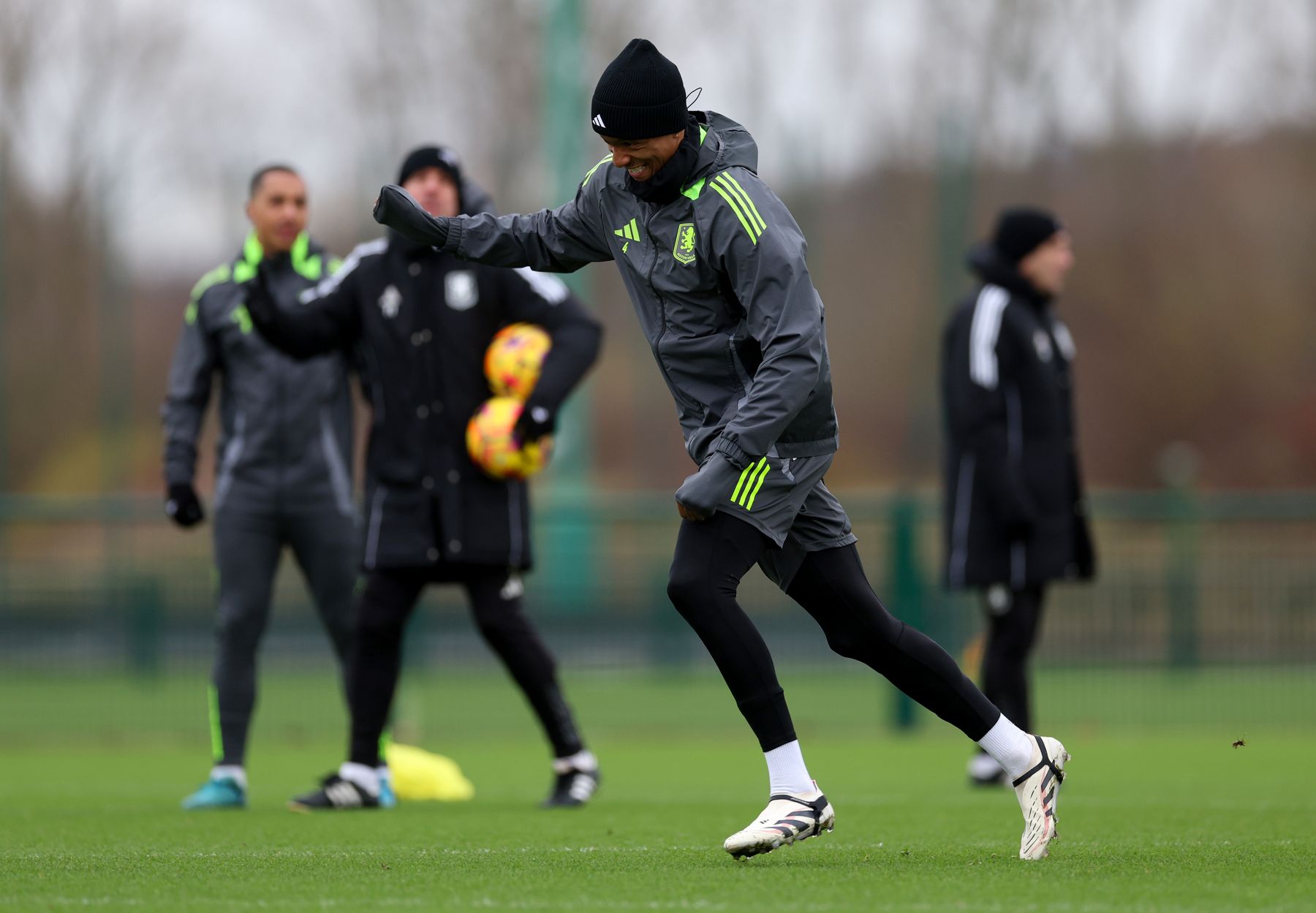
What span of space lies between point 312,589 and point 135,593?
6197mm

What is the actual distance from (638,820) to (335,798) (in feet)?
4.12

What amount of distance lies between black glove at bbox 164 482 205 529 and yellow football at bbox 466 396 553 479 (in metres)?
1.20

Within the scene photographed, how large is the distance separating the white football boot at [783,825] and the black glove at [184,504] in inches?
134

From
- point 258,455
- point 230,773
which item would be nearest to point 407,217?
point 258,455

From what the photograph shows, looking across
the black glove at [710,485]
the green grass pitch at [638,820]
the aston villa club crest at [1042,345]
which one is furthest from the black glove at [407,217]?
the aston villa club crest at [1042,345]

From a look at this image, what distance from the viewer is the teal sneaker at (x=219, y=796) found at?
7.40 m

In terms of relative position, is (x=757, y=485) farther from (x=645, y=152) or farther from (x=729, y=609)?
(x=645, y=152)

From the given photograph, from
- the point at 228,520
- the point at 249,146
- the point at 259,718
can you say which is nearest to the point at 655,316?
the point at 228,520

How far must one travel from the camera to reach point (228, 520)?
25.6 feet

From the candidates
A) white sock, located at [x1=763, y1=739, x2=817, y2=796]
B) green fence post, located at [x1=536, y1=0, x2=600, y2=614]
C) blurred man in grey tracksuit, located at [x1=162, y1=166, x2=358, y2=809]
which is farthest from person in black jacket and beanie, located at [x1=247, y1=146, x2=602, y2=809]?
green fence post, located at [x1=536, y1=0, x2=600, y2=614]

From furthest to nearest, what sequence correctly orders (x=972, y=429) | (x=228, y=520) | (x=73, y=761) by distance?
(x=73, y=761) → (x=972, y=429) → (x=228, y=520)

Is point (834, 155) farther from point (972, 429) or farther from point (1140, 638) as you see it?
point (972, 429)

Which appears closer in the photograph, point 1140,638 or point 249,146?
point 1140,638

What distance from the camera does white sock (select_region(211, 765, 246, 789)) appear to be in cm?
752
